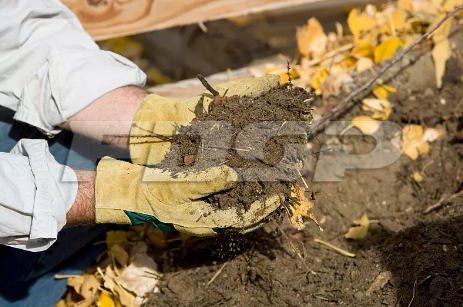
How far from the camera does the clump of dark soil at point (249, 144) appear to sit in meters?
1.35

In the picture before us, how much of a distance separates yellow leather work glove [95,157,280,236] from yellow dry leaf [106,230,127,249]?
1.67 ft

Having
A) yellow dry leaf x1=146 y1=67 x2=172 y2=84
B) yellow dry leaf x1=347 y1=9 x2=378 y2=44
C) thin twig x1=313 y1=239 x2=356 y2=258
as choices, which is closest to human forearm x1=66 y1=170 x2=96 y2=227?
thin twig x1=313 y1=239 x2=356 y2=258

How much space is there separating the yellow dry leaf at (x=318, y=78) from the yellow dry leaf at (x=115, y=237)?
3.52 ft

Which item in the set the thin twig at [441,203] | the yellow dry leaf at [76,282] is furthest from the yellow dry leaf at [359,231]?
the yellow dry leaf at [76,282]

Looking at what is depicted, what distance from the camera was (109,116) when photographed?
1.67 meters

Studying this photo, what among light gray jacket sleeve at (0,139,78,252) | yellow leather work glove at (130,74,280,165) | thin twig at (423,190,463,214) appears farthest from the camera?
thin twig at (423,190,463,214)

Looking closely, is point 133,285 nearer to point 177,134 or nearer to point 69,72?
point 177,134

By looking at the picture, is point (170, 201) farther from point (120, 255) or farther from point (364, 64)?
point (364, 64)

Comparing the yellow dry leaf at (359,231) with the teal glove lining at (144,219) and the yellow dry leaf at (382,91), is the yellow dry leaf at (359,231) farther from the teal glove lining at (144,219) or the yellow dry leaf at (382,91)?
the teal glove lining at (144,219)

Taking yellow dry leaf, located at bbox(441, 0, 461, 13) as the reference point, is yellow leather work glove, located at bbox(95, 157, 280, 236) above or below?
below

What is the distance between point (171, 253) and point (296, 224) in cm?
63

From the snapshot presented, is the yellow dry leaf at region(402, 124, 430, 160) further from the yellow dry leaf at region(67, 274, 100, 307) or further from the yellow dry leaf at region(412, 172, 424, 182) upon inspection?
the yellow dry leaf at region(67, 274, 100, 307)

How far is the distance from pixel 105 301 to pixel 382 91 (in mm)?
1488

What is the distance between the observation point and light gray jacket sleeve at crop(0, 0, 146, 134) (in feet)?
5.34
